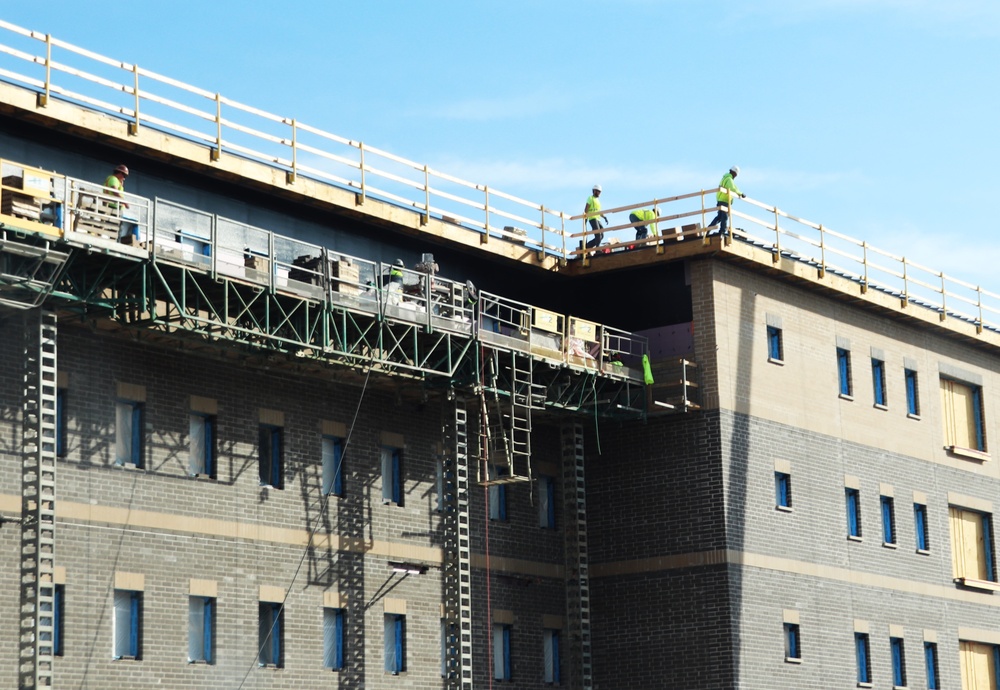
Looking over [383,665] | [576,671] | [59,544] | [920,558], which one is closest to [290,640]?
[383,665]

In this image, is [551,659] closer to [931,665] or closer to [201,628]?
[201,628]

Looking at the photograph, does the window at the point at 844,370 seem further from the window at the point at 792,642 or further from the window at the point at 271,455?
the window at the point at 271,455

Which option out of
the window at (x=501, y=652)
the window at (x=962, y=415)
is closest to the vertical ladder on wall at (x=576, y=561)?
the window at (x=501, y=652)

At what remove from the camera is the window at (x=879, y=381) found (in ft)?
157

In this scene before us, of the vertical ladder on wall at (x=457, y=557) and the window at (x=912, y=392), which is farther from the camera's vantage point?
the window at (x=912, y=392)

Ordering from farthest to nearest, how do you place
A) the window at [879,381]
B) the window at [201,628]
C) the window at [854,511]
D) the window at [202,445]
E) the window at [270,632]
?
the window at [879,381]
the window at [854,511]
the window at [270,632]
the window at [202,445]
the window at [201,628]

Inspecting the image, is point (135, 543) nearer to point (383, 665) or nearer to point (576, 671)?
point (383, 665)

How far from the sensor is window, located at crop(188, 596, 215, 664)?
3350cm

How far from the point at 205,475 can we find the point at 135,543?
2.34 meters

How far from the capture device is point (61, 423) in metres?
32.0

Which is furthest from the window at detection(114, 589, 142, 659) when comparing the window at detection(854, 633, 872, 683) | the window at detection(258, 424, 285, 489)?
the window at detection(854, 633, 872, 683)

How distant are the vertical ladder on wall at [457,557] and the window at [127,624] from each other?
7445mm

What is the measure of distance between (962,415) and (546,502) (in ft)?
49.9

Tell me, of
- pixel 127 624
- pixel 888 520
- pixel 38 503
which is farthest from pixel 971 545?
pixel 38 503
